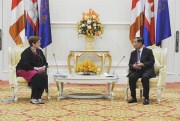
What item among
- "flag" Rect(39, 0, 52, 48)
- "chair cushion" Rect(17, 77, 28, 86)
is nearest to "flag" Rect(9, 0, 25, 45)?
"flag" Rect(39, 0, 52, 48)

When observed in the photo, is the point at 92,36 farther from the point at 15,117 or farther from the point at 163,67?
the point at 15,117

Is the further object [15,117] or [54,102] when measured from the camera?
[54,102]

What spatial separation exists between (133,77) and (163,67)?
0.75 meters

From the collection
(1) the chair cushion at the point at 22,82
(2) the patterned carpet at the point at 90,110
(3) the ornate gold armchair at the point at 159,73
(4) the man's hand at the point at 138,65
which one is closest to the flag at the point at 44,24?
(2) the patterned carpet at the point at 90,110

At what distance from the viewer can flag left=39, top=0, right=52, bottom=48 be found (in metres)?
10.0

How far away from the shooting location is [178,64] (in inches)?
422

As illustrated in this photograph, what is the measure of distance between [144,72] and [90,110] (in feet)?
5.05

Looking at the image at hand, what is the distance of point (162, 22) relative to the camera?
9.89 metres

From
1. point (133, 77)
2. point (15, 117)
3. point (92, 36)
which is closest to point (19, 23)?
point (92, 36)

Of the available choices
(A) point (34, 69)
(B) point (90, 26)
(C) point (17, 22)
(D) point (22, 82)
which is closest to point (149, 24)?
A: (B) point (90, 26)

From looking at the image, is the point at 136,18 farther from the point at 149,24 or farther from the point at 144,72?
the point at 144,72

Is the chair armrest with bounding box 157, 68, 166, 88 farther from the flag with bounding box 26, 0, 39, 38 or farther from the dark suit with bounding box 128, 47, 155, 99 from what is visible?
the flag with bounding box 26, 0, 39, 38

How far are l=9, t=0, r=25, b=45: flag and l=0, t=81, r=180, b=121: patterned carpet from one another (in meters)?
2.42

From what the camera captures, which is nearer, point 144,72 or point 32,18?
point 144,72
